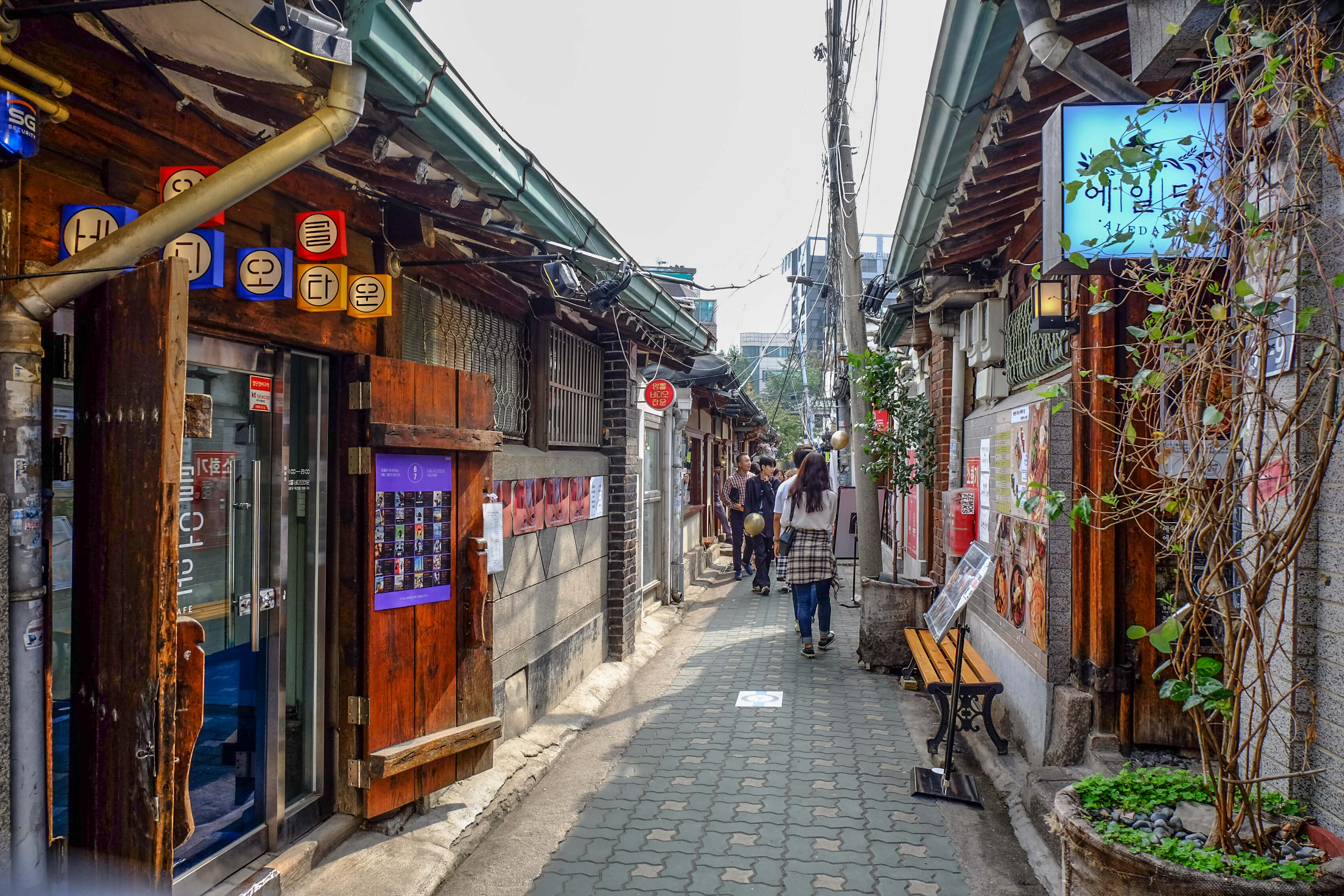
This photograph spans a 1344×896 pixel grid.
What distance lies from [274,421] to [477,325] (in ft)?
6.21

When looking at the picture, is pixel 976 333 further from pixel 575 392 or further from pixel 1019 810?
pixel 1019 810

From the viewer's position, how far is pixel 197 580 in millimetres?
3459

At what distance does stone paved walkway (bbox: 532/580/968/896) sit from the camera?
3.97m

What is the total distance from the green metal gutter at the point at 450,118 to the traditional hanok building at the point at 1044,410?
208cm

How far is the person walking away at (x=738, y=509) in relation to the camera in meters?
14.1

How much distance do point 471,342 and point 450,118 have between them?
2320 millimetres

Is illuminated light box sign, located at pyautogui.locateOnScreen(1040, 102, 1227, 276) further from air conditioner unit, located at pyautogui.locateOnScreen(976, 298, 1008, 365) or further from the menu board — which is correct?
air conditioner unit, located at pyautogui.locateOnScreen(976, 298, 1008, 365)

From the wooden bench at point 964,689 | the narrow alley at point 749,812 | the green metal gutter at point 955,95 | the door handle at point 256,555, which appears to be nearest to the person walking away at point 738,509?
the narrow alley at point 749,812

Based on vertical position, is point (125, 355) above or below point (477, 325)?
below

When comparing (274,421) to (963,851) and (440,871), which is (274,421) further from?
(963,851)

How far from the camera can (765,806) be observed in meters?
4.83

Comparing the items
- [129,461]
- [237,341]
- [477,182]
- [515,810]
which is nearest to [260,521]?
[237,341]

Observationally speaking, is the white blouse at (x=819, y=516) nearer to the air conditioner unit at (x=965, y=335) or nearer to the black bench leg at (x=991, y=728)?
the air conditioner unit at (x=965, y=335)

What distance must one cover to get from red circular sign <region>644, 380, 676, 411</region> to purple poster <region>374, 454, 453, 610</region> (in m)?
4.98
